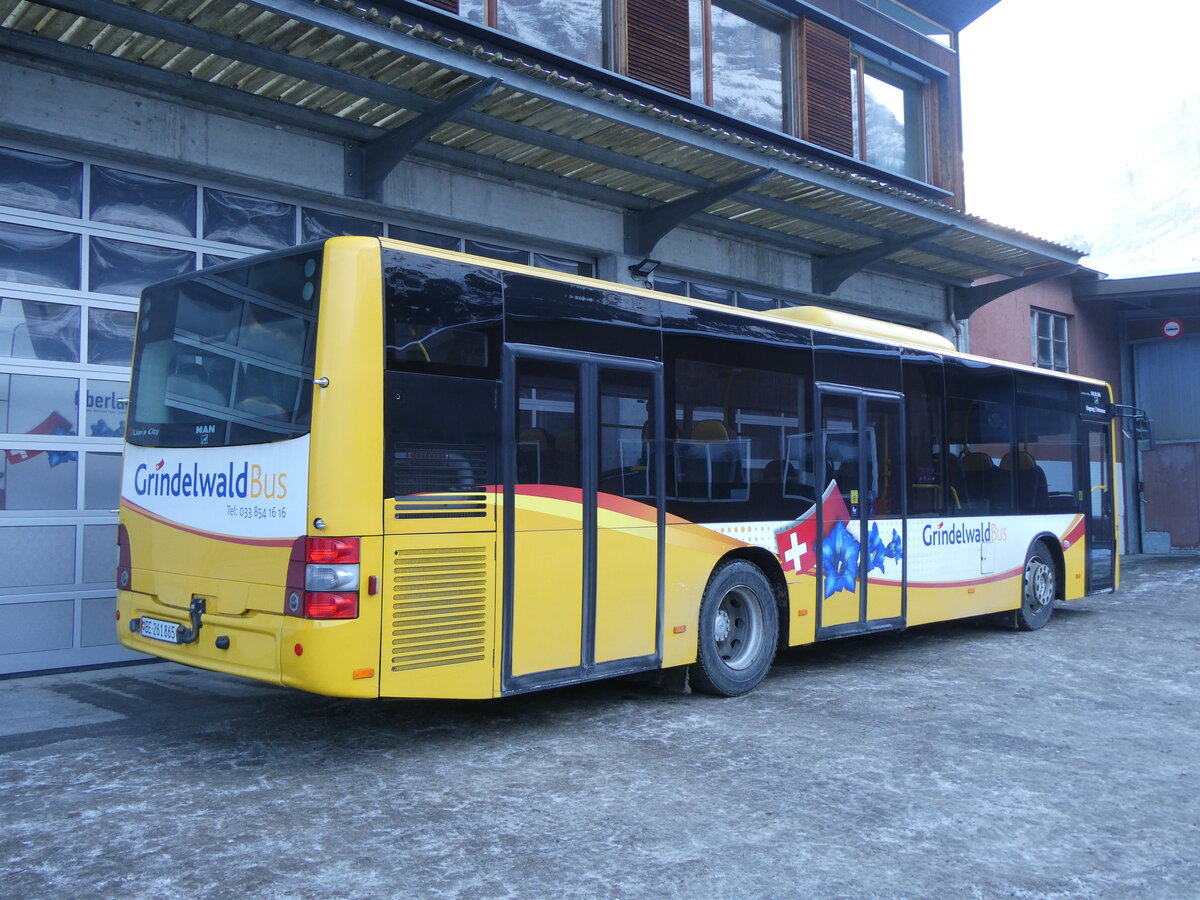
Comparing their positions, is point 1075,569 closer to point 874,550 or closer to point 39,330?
point 874,550

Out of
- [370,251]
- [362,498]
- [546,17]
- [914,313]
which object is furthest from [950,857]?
[914,313]

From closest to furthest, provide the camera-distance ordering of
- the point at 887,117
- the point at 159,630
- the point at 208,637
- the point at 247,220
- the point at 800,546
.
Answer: the point at 208,637
the point at 159,630
the point at 800,546
the point at 247,220
the point at 887,117

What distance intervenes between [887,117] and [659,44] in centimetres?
590

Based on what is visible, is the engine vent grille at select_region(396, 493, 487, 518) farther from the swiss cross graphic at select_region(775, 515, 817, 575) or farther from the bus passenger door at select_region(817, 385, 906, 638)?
the bus passenger door at select_region(817, 385, 906, 638)

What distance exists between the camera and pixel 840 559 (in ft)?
27.8

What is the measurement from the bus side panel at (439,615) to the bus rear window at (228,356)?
91cm

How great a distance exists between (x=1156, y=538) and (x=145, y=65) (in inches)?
847

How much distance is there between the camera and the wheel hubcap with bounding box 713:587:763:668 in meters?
7.69

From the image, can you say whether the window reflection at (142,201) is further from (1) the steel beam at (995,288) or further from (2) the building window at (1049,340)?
(2) the building window at (1049,340)

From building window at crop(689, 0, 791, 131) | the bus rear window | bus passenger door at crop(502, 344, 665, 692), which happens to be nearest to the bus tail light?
the bus rear window

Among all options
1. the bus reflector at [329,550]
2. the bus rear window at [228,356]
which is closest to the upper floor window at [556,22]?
the bus rear window at [228,356]

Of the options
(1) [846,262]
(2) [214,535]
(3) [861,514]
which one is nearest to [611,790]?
(2) [214,535]

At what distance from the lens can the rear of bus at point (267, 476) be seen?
5305 mm

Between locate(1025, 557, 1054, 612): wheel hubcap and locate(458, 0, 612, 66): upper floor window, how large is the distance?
24.5ft
